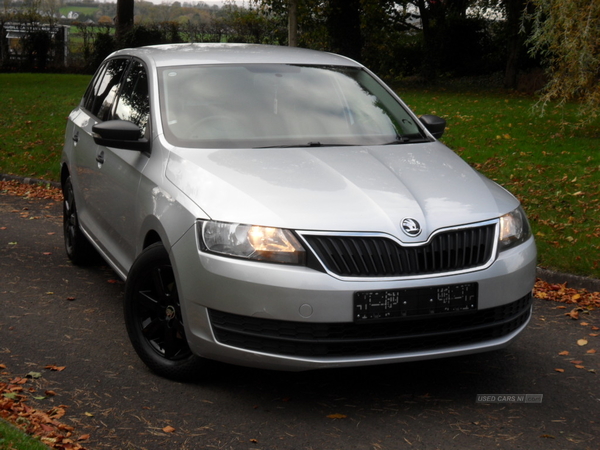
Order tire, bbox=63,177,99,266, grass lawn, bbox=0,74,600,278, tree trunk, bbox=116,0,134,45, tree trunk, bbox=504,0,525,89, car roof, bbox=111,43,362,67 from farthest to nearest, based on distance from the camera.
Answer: tree trunk, bbox=116,0,134,45
tree trunk, bbox=504,0,525,89
grass lawn, bbox=0,74,600,278
tire, bbox=63,177,99,266
car roof, bbox=111,43,362,67

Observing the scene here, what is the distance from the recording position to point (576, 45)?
1315 centimetres

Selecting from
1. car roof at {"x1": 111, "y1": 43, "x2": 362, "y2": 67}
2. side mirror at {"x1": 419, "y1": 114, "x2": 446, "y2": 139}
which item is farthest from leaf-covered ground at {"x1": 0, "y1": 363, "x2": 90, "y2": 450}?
side mirror at {"x1": 419, "y1": 114, "x2": 446, "y2": 139}

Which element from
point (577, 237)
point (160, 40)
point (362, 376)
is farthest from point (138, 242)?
point (160, 40)

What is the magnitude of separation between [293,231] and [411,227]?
0.59 metres

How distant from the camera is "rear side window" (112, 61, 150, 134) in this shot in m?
5.46

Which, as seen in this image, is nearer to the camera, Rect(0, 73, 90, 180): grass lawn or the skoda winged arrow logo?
the skoda winged arrow logo

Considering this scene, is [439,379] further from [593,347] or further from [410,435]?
[593,347]

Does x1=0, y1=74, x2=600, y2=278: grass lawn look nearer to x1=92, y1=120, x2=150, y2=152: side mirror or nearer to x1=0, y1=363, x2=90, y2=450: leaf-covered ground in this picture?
x1=92, y1=120, x2=150, y2=152: side mirror

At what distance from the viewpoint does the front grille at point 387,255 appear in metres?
3.99

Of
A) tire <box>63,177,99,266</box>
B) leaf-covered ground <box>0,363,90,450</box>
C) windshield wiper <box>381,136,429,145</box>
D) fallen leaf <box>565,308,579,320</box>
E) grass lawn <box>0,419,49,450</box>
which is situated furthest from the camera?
tire <box>63,177,99,266</box>

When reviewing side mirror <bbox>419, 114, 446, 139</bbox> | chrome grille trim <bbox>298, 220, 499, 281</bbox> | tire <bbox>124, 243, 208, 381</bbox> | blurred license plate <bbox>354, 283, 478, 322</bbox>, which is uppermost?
side mirror <bbox>419, 114, 446, 139</bbox>

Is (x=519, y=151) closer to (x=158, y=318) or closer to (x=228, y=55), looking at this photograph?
(x=228, y=55)

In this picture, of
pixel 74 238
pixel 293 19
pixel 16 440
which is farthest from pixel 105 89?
pixel 293 19

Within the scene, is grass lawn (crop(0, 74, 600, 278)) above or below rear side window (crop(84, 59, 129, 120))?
below
